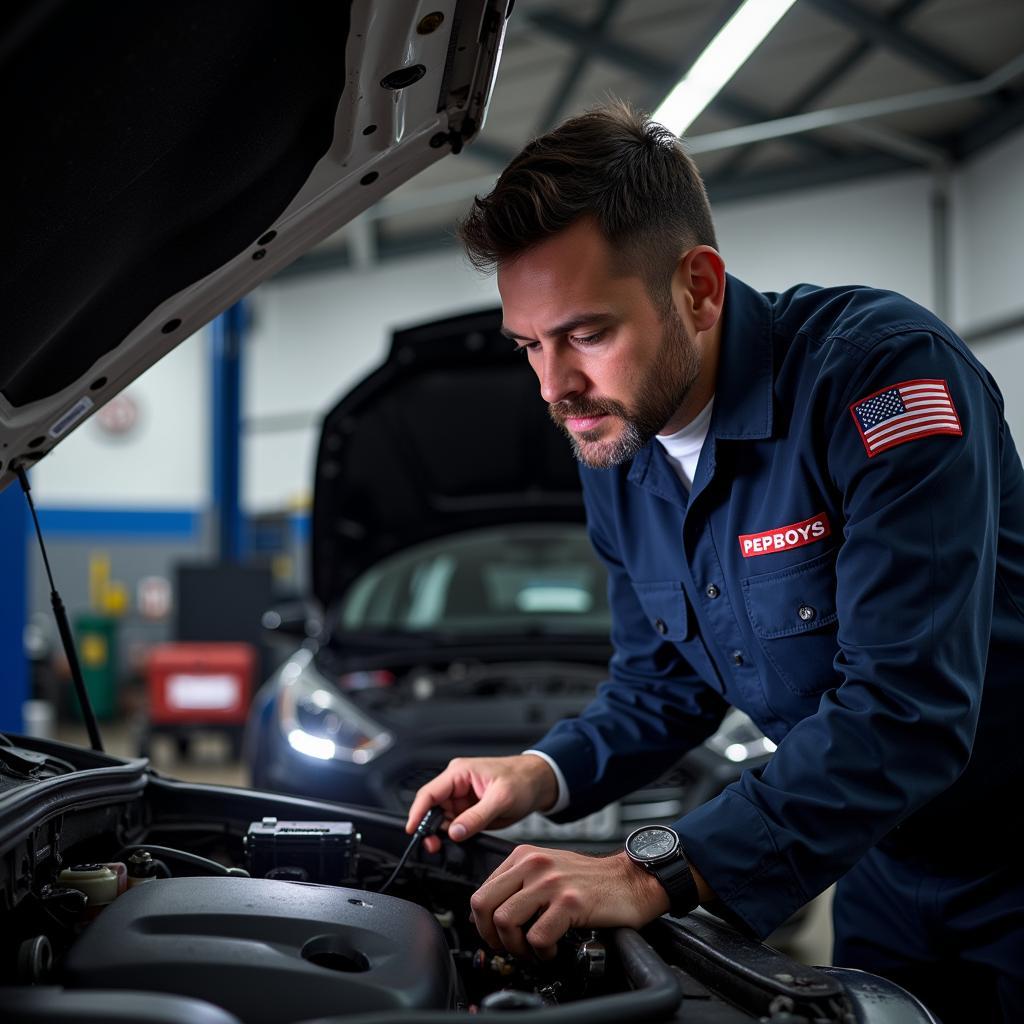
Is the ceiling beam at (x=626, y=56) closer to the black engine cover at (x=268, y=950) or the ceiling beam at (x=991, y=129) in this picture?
the ceiling beam at (x=991, y=129)

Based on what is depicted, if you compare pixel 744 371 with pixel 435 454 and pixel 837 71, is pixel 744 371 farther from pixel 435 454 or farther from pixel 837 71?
pixel 837 71

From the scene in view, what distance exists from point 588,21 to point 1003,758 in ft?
18.6

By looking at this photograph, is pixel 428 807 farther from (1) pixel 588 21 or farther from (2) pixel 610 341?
(1) pixel 588 21

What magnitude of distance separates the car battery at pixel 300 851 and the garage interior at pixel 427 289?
1.61 m

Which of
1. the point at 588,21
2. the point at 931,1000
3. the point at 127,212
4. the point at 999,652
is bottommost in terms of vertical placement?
the point at 931,1000

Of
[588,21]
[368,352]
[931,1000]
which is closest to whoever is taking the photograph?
[931,1000]

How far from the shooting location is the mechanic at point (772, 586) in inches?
39.6

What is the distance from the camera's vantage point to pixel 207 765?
239 inches

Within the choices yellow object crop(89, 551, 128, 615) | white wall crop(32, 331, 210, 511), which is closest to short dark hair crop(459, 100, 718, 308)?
yellow object crop(89, 551, 128, 615)

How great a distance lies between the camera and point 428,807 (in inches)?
51.9

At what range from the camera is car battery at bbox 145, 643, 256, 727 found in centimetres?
582

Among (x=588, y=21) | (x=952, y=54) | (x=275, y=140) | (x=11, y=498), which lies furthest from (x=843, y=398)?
(x=952, y=54)

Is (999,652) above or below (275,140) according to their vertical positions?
below

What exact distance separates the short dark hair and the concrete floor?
2039 mm
